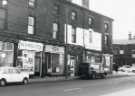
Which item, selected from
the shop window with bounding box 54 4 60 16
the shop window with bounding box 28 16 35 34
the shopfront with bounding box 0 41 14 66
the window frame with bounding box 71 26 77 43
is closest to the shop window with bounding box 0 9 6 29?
the shopfront with bounding box 0 41 14 66

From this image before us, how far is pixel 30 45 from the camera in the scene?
33000 mm

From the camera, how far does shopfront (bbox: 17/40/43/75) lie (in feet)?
105

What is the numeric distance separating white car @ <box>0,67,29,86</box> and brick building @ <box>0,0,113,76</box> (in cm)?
461

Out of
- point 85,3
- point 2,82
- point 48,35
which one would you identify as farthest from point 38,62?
point 85,3

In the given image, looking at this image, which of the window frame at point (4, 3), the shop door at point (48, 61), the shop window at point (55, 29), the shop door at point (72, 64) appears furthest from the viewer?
the shop door at point (72, 64)

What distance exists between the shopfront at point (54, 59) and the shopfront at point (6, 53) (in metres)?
6.08

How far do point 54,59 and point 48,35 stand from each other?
3.30 meters

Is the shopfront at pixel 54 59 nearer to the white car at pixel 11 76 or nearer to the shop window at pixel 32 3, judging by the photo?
the shop window at pixel 32 3

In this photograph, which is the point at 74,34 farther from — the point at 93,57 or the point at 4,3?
the point at 4,3

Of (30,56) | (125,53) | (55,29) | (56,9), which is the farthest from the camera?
(125,53)

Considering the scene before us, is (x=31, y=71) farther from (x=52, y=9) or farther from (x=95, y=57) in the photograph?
(x=95, y=57)

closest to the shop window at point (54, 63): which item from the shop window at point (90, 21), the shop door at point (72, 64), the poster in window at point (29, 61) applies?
the shop door at point (72, 64)

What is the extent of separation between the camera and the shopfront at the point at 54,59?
1430 inches

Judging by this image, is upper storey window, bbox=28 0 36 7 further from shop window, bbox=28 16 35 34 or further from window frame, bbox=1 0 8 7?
window frame, bbox=1 0 8 7
